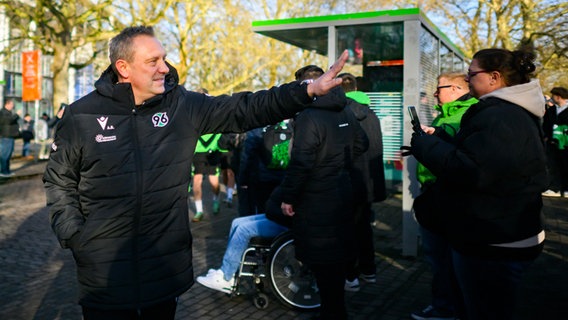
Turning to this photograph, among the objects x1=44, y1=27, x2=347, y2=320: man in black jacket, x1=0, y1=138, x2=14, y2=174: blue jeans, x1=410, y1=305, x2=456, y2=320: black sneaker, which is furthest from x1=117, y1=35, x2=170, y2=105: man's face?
x1=0, y1=138, x2=14, y2=174: blue jeans

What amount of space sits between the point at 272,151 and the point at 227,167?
447 centimetres

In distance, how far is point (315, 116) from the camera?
4.09 m

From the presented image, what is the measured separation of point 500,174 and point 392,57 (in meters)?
6.40

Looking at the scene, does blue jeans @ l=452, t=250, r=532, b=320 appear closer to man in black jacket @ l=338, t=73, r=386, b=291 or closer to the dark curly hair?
the dark curly hair

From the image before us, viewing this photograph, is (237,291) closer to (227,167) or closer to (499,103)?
(499,103)

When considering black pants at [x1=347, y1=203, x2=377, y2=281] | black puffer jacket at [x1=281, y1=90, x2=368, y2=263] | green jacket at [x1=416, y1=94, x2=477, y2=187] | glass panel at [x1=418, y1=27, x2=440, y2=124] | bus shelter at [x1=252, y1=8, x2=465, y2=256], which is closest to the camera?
green jacket at [x1=416, y1=94, x2=477, y2=187]

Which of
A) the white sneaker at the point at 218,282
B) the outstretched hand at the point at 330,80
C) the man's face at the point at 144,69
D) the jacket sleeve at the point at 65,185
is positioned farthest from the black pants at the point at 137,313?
the white sneaker at the point at 218,282

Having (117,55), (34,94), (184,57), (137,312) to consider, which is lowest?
(137,312)

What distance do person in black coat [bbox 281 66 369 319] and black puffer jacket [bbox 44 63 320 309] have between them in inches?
57.0

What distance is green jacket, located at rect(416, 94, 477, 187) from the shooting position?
3.89 metres

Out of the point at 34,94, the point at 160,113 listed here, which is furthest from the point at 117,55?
the point at 34,94

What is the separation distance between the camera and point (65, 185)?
2588mm

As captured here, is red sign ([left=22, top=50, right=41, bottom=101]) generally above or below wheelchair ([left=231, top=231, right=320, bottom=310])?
above

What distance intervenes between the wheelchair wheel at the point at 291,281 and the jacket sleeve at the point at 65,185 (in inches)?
95.3
